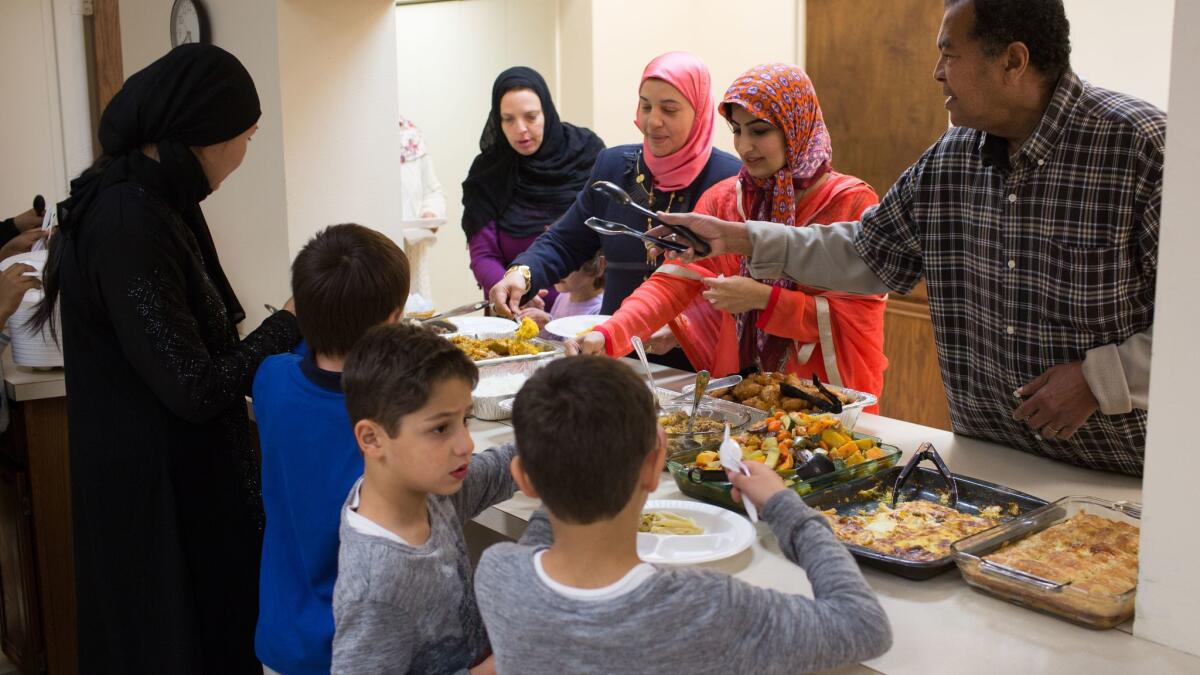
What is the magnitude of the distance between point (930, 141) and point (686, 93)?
1693mm

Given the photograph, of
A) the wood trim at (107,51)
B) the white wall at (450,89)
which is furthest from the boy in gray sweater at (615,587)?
the white wall at (450,89)

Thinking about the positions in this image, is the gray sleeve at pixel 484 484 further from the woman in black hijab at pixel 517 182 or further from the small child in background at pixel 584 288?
the woman in black hijab at pixel 517 182

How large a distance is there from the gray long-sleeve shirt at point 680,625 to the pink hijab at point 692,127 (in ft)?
6.49

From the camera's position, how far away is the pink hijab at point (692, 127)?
2.98m

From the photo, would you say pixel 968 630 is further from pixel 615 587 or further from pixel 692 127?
pixel 692 127

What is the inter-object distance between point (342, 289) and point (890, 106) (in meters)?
3.30

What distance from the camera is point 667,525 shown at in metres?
1.62

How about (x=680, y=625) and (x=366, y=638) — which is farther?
(x=366, y=638)

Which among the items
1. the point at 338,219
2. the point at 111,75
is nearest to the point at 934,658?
the point at 338,219

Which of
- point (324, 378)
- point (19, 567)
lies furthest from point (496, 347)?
point (19, 567)

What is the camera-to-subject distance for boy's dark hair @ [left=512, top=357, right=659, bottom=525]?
1.11 meters

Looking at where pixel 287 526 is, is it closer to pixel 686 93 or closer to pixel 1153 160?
pixel 1153 160

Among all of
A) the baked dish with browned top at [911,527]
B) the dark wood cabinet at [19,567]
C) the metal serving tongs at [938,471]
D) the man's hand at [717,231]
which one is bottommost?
the dark wood cabinet at [19,567]


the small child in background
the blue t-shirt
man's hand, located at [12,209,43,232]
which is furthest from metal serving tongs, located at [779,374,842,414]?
man's hand, located at [12,209,43,232]
